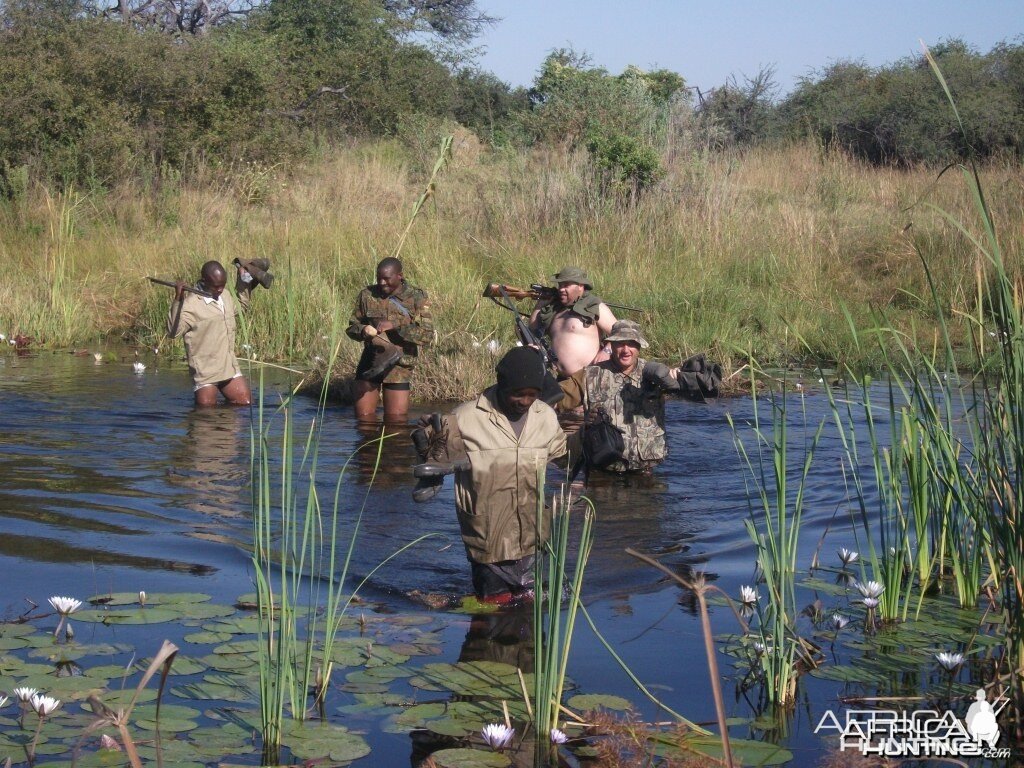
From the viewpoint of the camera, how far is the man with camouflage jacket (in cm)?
964

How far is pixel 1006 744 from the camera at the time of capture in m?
3.78

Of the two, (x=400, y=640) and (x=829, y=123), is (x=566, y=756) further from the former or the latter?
(x=829, y=123)

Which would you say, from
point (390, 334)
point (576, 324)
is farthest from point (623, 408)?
point (390, 334)

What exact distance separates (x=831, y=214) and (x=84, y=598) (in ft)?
42.8

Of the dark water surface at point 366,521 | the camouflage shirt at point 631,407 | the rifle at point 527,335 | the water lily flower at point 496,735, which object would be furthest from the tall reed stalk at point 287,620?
Answer: the rifle at point 527,335

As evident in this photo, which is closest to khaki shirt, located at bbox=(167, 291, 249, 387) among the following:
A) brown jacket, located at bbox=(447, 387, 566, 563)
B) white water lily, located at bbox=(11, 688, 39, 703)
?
brown jacket, located at bbox=(447, 387, 566, 563)

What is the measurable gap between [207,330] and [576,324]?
10.3ft

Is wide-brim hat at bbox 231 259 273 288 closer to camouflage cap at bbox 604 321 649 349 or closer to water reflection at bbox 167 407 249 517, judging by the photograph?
water reflection at bbox 167 407 249 517

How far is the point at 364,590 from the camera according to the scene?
5.74 metres

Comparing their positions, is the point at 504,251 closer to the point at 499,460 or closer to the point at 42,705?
the point at 499,460

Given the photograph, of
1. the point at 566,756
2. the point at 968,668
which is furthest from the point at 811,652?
the point at 566,756

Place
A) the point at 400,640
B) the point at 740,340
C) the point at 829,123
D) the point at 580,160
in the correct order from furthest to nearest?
the point at 829,123
the point at 580,160
the point at 740,340
the point at 400,640

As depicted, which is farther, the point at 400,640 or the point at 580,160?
the point at 580,160

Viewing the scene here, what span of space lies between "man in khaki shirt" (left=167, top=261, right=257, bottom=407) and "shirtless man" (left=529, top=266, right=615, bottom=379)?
2716 millimetres
